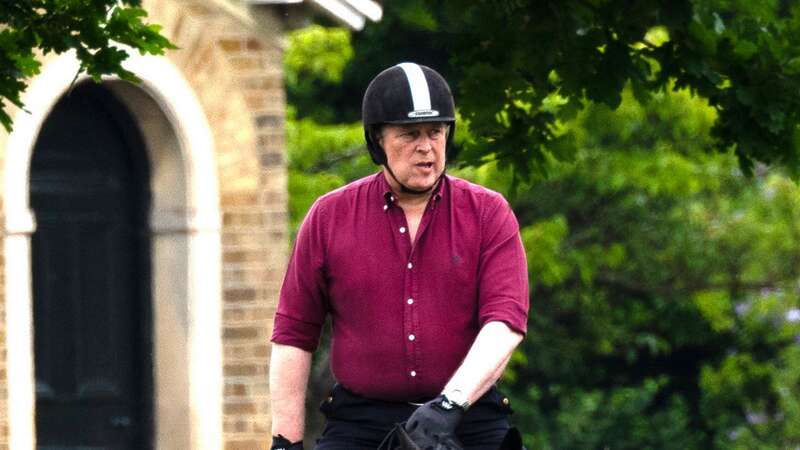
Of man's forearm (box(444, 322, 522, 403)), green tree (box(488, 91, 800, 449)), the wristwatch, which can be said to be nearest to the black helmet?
man's forearm (box(444, 322, 522, 403))

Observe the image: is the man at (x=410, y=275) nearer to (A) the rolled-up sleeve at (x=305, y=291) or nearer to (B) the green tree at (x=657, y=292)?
(A) the rolled-up sleeve at (x=305, y=291)

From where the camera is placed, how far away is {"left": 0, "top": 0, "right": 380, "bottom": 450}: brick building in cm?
1374

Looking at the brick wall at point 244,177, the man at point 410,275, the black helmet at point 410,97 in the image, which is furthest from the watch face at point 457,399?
the brick wall at point 244,177

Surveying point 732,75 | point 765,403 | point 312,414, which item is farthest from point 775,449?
point 732,75

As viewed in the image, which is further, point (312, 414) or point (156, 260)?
point (312, 414)

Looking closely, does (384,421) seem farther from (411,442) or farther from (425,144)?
(425,144)

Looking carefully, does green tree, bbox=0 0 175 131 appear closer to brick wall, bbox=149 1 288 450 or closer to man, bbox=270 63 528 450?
man, bbox=270 63 528 450

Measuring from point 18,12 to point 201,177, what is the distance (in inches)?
262

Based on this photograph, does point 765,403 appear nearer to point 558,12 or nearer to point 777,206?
point 777,206

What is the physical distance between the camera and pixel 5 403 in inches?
499

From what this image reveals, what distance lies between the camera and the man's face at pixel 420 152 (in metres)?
5.86

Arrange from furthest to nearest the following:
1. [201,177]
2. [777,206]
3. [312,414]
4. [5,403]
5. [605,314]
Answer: [605,314] < [777,206] < [312,414] < [201,177] < [5,403]

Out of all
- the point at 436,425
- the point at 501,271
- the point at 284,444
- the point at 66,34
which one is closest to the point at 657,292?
the point at 66,34

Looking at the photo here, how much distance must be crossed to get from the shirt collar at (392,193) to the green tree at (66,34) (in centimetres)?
164
